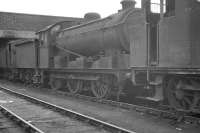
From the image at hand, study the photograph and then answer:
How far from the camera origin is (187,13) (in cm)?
745

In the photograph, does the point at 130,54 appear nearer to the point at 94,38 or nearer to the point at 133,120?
the point at 133,120

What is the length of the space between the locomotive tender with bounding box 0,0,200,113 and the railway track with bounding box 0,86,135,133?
193 centimetres

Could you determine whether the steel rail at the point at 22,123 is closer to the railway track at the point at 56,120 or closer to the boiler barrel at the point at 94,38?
the railway track at the point at 56,120

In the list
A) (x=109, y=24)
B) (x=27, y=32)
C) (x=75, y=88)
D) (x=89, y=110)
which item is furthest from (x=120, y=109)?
(x=27, y=32)

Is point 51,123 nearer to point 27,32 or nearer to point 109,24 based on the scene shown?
point 109,24

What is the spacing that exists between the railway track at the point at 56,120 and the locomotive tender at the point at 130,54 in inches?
76.0

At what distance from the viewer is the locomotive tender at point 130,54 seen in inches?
297

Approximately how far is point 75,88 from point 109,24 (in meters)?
4.14

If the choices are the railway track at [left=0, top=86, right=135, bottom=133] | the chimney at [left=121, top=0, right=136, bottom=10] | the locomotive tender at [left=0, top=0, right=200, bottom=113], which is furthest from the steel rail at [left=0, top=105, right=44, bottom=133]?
the chimney at [left=121, top=0, right=136, bottom=10]

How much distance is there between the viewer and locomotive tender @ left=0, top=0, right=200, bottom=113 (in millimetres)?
7547

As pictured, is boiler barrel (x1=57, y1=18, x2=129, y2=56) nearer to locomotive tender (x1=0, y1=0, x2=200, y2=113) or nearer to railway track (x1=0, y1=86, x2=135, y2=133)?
locomotive tender (x1=0, y1=0, x2=200, y2=113)

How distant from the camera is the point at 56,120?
8.63 metres

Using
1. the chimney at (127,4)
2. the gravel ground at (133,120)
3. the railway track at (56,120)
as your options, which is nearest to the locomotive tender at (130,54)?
the chimney at (127,4)

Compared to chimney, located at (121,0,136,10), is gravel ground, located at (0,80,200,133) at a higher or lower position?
lower
